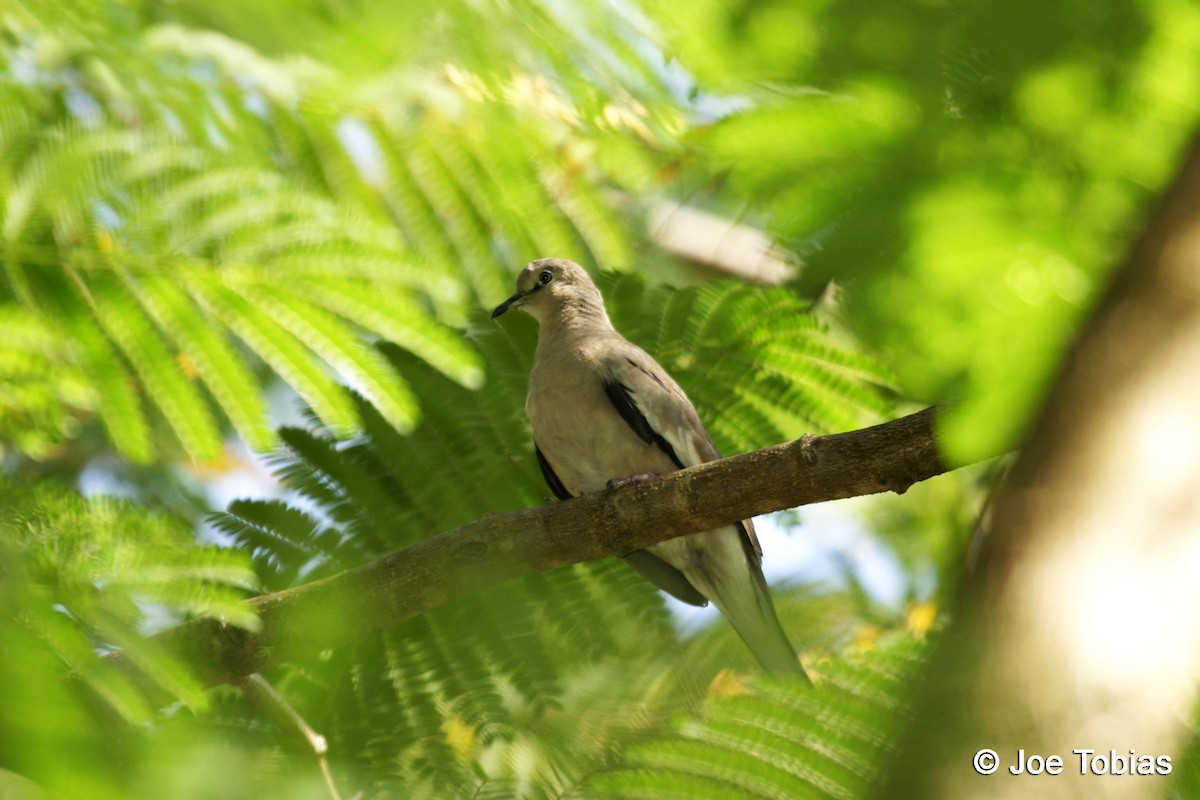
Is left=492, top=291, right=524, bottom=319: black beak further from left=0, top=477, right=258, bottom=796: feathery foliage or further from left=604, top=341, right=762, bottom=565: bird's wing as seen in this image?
left=0, top=477, right=258, bottom=796: feathery foliage

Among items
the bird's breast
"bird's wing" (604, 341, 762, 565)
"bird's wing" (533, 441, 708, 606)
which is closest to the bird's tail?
"bird's wing" (533, 441, 708, 606)

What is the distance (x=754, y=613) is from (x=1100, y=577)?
3.62 metres

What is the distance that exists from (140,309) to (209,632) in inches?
41.2

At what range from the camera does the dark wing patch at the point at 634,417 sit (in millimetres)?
5422

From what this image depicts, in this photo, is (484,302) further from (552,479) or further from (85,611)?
(85,611)

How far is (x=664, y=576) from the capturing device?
5406 mm

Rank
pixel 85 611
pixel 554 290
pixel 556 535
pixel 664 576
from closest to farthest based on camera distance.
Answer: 1. pixel 85 611
2. pixel 556 535
3. pixel 664 576
4. pixel 554 290

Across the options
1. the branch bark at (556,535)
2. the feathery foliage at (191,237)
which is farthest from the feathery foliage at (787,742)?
the feathery foliage at (191,237)

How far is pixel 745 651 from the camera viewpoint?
129 inches

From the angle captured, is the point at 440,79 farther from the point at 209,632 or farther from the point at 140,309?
the point at 209,632

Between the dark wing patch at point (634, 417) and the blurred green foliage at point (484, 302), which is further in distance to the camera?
the dark wing patch at point (634, 417)

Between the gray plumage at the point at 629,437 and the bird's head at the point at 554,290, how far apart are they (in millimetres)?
304

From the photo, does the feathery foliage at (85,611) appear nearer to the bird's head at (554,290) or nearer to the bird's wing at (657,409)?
the bird's wing at (657,409)

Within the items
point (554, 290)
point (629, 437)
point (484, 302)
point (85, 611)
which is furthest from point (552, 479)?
point (85, 611)
